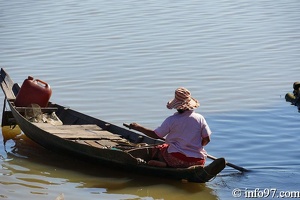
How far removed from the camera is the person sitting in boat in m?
9.74

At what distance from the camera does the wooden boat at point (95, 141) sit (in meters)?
9.85

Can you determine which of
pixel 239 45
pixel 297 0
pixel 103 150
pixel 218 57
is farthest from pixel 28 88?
pixel 297 0

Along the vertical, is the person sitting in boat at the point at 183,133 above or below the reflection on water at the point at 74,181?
above

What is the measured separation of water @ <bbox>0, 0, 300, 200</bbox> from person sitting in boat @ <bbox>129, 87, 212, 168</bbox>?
358 mm

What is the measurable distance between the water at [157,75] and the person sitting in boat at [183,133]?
358mm

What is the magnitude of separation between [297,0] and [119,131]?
15847 mm

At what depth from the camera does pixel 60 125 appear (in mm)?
12039

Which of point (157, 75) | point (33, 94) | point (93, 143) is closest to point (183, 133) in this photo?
point (93, 143)

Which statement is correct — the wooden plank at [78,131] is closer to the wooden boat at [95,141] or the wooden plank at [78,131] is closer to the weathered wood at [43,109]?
the wooden boat at [95,141]

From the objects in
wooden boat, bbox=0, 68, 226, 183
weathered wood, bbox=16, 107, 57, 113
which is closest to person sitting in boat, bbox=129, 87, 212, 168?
wooden boat, bbox=0, 68, 226, 183

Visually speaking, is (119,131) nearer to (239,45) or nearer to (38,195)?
(38,195)

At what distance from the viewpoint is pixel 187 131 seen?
9773 millimetres

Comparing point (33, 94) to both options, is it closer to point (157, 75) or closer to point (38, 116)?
point (38, 116)

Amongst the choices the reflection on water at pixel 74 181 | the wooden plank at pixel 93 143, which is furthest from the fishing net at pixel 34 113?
the wooden plank at pixel 93 143
